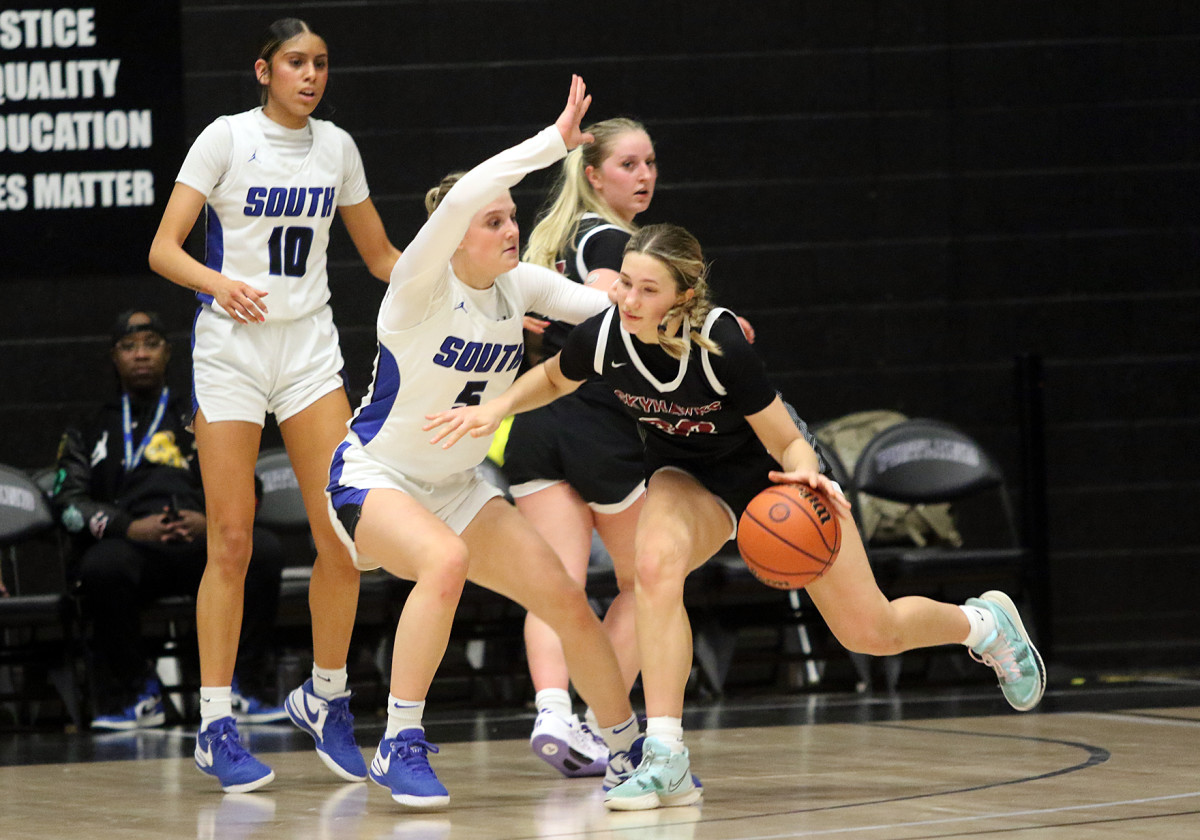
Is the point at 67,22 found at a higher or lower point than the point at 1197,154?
higher

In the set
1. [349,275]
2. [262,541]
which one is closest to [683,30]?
[349,275]

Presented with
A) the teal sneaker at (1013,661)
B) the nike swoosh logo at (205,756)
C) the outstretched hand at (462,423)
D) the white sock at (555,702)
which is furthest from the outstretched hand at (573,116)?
the nike swoosh logo at (205,756)

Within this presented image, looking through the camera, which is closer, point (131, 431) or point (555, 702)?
point (555, 702)

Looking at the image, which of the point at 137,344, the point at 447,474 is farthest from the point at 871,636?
the point at 137,344

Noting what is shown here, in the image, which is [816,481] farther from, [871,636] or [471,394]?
[471,394]

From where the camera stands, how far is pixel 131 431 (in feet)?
19.4

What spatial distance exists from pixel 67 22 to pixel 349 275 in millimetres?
1447

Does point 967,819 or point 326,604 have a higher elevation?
point 326,604

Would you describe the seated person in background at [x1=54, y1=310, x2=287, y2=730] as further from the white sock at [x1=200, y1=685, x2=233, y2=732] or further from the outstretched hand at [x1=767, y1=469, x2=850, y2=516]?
the outstretched hand at [x1=767, y1=469, x2=850, y2=516]

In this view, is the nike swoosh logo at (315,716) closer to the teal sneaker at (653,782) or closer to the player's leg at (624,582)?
the player's leg at (624,582)

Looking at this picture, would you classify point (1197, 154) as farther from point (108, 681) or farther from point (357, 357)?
point (108, 681)

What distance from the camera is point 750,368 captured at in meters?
3.66

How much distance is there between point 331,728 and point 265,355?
3.14 feet

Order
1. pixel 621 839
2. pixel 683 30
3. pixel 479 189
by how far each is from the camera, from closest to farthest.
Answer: pixel 621 839
pixel 479 189
pixel 683 30
